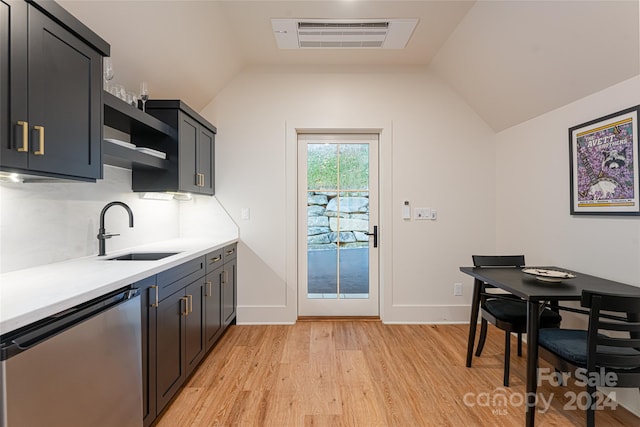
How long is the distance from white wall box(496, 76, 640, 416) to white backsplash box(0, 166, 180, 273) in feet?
11.8

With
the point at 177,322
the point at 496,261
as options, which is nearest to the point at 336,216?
the point at 496,261

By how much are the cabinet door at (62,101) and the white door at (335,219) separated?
7.19ft

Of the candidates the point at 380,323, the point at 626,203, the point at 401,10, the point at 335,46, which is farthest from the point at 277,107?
the point at 626,203

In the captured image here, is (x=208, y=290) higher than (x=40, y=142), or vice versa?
(x=40, y=142)

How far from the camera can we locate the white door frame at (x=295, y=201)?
11.2 feet

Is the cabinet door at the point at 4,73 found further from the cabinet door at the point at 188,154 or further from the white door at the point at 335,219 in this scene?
the white door at the point at 335,219

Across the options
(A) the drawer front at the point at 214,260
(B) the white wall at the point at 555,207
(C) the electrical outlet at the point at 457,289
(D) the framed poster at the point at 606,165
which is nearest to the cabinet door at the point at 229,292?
(A) the drawer front at the point at 214,260

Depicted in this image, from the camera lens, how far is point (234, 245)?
130 inches

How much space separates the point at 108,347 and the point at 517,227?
3454mm

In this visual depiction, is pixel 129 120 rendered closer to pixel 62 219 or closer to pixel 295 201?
pixel 62 219

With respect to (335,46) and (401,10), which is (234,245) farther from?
(401,10)

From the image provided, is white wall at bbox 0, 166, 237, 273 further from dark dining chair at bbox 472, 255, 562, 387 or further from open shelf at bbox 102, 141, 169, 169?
dark dining chair at bbox 472, 255, 562, 387

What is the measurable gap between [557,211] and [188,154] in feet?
10.6

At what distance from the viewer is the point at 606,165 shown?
7.02 ft
